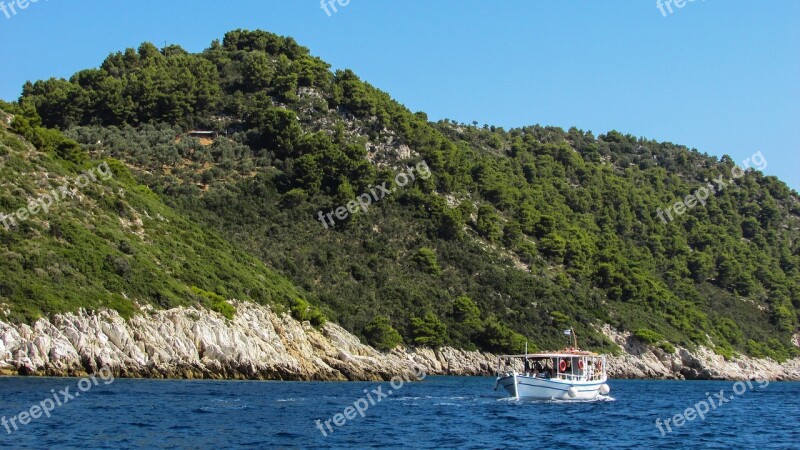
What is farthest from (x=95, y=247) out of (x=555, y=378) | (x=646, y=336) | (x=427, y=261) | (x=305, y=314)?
(x=646, y=336)

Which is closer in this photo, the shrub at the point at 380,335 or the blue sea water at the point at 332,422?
the blue sea water at the point at 332,422

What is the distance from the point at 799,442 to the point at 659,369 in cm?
7505

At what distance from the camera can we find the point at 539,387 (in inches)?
2271

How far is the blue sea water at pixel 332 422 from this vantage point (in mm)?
34844

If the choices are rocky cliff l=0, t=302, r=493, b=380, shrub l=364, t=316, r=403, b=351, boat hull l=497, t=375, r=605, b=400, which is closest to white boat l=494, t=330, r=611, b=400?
boat hull l=497, t=375, r=605, b=400

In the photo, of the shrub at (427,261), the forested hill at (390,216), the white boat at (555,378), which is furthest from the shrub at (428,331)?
the white boat at (555,378)

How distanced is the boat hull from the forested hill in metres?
33.4

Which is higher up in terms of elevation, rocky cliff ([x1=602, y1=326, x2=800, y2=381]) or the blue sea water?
rocky cliff ([x1=602, y1=326, x2=800, y2=381])

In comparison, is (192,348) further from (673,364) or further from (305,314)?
(673,364)

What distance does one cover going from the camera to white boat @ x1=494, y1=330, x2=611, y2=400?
57562 mm

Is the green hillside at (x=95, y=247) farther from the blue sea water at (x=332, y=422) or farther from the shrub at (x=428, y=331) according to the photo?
the shrub at (x=428, y=331)

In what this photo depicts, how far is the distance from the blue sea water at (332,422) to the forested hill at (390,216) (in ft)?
118

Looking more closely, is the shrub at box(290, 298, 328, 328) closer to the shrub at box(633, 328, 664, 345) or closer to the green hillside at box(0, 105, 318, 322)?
the green hillside at box(0, 105, 318, 322)

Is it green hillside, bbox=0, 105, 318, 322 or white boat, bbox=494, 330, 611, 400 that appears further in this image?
green hillside, bbox=0, 105, 318, 322
